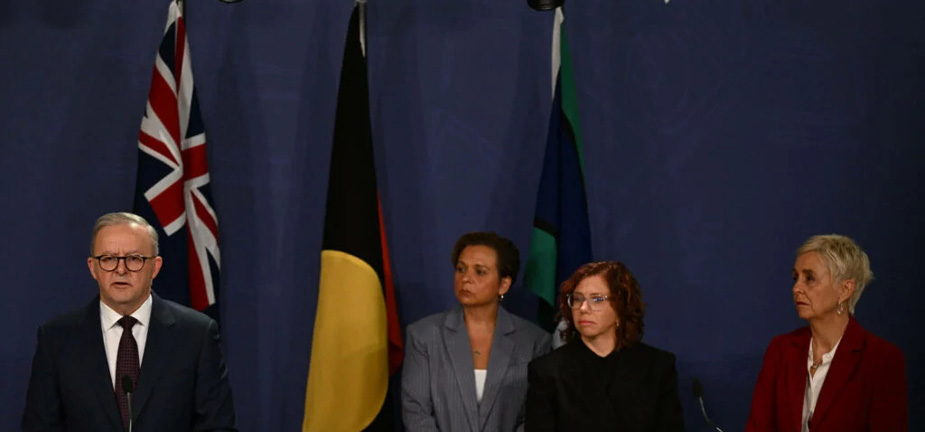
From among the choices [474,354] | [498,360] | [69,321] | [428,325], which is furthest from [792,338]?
[69,321]

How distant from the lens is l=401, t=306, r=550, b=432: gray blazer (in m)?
3.94

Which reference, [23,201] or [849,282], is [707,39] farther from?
[23,201]

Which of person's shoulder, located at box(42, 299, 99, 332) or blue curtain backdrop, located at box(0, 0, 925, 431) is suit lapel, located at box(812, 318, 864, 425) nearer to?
blue curtain backdrop, located at box(0, 0, 925, 431)

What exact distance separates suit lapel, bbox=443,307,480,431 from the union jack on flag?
101cm

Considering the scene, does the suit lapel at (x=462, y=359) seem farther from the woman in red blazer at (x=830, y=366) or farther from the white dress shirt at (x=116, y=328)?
the white dress shirt at (x=116, y=328)

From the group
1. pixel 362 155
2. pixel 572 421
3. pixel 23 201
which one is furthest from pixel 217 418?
pixel 23 201

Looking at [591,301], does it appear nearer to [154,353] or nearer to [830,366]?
[830,366]

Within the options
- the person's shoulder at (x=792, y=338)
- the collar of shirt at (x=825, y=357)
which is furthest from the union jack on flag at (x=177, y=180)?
the collar of shirt at (x=825, y=357)

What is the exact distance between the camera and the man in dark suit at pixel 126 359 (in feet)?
9.69

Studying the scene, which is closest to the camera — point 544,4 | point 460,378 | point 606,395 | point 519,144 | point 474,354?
point 606,395

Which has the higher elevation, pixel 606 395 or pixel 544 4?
pixel 544 4

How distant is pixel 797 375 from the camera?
3678mm

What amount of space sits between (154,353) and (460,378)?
1318 mm

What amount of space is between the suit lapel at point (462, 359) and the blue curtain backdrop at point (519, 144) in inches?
22.0
